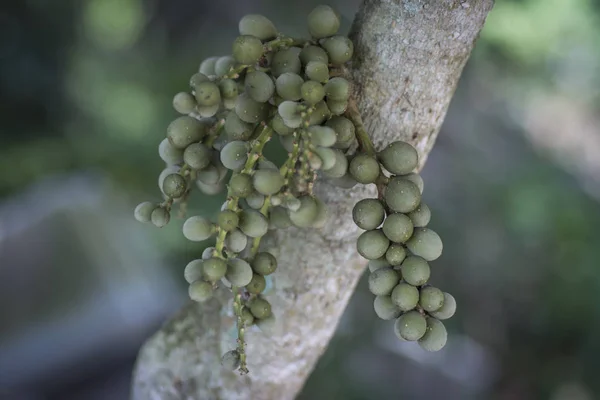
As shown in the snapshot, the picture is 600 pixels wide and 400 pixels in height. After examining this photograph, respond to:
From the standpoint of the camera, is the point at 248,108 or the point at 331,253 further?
the point at 331,253

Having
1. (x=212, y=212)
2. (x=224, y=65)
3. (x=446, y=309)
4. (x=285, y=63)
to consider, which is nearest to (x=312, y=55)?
(x=285, y=63)

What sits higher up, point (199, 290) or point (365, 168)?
point (365, 168)

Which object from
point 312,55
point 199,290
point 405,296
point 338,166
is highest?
point 312,55

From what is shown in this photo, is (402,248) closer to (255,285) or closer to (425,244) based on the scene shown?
(425,244)

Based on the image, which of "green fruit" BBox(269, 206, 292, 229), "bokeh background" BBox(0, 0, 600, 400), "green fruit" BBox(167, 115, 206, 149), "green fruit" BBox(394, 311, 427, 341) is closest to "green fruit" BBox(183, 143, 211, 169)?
"green fruit" BBox(167, 115, 206, 149)

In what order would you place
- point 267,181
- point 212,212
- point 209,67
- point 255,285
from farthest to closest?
point 212,212, point 209,67, point 255,285, point 267,181

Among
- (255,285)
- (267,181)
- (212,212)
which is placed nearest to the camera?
(267,181)

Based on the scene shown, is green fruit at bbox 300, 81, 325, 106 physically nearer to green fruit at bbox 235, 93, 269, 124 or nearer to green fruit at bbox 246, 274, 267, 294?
green fruit at bbox 235, 93, 269, 124

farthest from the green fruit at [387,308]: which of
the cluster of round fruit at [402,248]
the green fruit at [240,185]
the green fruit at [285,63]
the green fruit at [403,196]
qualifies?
the green fruit at [285,63]
